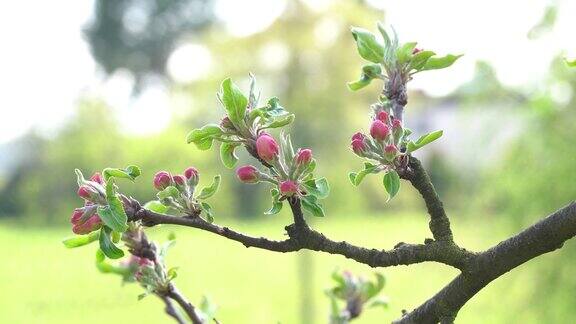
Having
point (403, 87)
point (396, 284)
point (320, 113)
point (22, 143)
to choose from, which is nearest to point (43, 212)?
point (22, 143)

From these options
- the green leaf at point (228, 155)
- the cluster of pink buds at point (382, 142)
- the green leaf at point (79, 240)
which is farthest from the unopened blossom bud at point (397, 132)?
the green leaf at point (79, 240)

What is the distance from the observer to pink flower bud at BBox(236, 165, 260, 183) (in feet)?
1.58

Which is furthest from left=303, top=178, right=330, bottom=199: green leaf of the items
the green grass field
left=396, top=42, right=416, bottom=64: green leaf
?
the green grass field

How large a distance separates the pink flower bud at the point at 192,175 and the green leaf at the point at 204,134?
4 centimetres

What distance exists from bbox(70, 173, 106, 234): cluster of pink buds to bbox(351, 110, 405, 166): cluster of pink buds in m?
0.16

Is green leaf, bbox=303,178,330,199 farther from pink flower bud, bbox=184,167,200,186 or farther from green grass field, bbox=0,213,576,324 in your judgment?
green grass field, bbox=0,213,576,324

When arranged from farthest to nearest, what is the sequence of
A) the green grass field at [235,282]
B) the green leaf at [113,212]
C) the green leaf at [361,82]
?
the green grass field at [235,282] < the green leaf at [361,82] < the green leaf at [113,212]

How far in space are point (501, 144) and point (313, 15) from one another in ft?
9.46

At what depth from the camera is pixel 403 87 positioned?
0.55m

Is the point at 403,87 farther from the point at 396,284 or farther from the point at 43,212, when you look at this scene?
the point at 43,212

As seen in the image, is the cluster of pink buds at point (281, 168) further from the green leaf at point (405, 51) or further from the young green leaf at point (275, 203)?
the green leaf at point (405, 51)

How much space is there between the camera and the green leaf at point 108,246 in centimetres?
47

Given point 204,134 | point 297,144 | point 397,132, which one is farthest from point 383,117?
point 297,144

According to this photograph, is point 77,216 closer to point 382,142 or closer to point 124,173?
point 124,173
